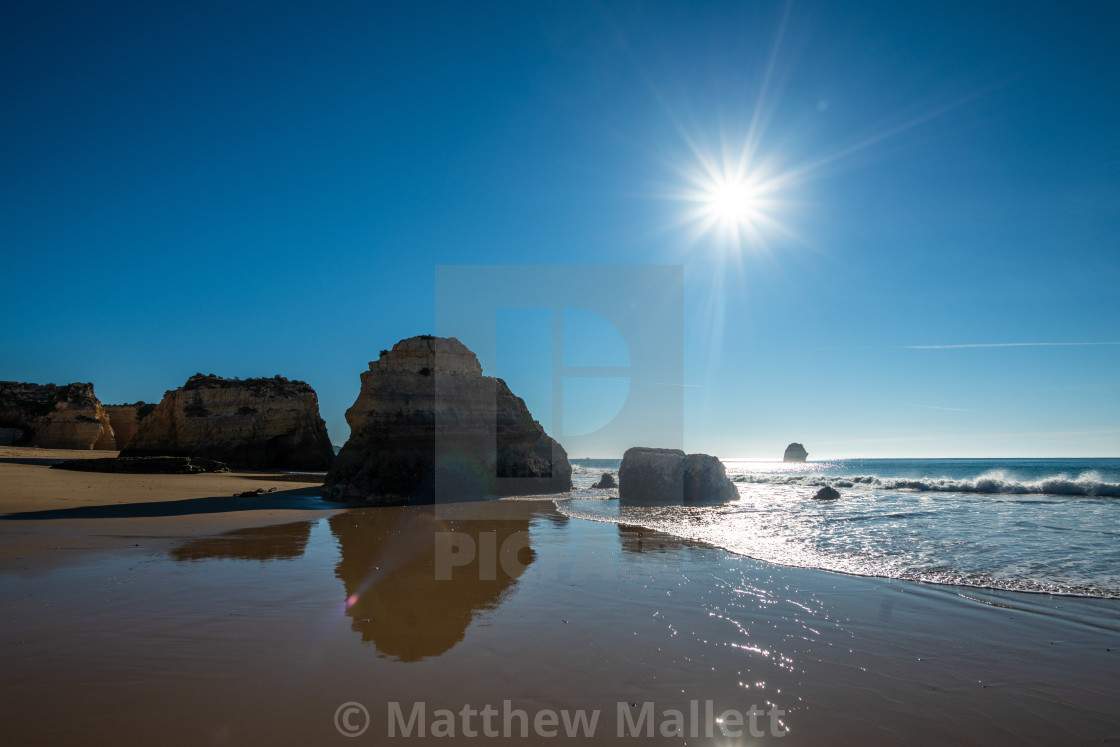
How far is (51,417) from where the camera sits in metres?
39.1

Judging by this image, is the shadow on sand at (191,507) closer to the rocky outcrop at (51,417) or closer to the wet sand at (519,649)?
the wet sand at (519,649)

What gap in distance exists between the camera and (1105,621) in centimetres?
501

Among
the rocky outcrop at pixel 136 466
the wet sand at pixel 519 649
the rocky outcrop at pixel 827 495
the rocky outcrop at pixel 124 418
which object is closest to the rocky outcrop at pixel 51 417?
the rocky outcrop at pixel 124 418

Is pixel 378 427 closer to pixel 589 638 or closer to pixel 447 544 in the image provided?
pixel 447 544

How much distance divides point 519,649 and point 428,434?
15.4 meters

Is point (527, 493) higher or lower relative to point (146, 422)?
lower

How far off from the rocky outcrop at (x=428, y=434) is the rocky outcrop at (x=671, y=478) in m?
4.74

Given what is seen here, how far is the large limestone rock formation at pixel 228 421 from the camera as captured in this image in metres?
33.1

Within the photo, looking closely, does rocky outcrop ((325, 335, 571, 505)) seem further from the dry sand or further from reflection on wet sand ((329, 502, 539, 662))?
reflection on wet sand ((329, 502, 539, 662))

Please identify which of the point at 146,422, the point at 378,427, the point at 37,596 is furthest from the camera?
the point at 146,422

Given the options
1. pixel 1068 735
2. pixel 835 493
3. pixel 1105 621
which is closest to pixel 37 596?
pixel 1068 735

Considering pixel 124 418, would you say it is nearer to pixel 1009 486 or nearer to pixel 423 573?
pixel 423 573

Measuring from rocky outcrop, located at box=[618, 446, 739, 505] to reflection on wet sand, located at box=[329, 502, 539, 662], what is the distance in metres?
7.52

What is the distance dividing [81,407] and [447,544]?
46.6 metres
